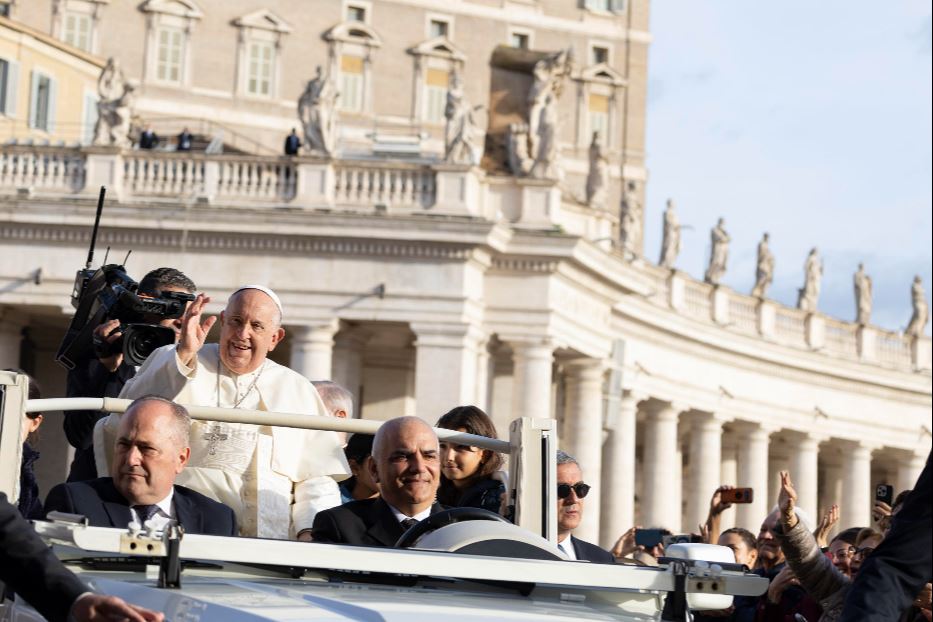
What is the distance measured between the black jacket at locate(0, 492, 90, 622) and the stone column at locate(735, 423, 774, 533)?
62.2 metres

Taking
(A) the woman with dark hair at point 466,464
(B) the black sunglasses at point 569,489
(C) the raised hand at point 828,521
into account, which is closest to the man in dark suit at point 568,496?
(B) the black sunglasses at point 569,489

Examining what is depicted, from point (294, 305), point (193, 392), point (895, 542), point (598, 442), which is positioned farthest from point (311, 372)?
point (895, 542)

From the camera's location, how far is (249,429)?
9961 mm

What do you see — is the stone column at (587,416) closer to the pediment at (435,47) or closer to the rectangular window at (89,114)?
the rectangular window at (89,114)

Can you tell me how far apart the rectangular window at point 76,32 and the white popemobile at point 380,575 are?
68.1m

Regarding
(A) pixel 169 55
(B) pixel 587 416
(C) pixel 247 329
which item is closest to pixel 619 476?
(B) pixel 587 416

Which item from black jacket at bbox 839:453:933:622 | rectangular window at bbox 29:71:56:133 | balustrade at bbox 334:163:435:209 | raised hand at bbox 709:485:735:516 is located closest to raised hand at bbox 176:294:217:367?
black jacket at bbox 839:453:933:622

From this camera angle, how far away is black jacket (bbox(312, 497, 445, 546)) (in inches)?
349

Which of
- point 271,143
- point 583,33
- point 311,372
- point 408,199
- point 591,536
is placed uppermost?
point 583,33

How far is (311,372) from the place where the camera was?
46.9m

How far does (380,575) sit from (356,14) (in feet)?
245

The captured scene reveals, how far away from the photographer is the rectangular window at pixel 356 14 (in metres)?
80.6

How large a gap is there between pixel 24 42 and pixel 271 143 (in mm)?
17066

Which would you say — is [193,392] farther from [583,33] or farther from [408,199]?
[583,33]
